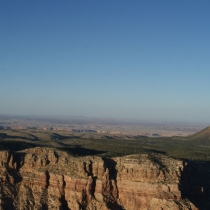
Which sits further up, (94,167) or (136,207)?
(94,167)

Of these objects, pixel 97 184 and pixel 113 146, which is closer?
Result: pixel 97 184

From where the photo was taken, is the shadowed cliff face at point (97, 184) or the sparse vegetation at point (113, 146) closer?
the shadowed cliff face at point (97, 184)

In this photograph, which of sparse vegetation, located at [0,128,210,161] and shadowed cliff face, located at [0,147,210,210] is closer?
shadowed cliff face, located at [0,147,210,210]

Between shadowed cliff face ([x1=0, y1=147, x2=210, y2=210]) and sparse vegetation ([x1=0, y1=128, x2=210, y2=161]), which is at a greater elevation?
sparse vegetation ([x1=0, y1=128, x2=210, y2=161])

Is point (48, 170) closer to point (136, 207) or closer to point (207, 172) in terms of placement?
point (136, 207)

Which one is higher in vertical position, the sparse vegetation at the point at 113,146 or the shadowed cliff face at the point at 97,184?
the sparse vegetation at the point at 113,146

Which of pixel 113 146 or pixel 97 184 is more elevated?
pixel 113 146

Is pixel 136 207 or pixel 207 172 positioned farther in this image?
pixel 207 172

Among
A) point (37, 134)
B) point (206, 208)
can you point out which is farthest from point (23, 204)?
point (37, 134)
